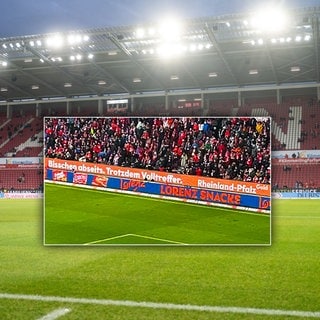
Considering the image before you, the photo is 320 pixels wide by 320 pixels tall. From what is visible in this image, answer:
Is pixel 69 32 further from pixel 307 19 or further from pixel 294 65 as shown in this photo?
pixel 294 65

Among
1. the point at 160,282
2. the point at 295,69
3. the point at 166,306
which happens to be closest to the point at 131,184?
the point at 160,282

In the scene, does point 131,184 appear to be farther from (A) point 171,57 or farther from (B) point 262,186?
(A) point 171,57

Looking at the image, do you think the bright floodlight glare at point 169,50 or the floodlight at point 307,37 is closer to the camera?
the floodlight at point 307,37

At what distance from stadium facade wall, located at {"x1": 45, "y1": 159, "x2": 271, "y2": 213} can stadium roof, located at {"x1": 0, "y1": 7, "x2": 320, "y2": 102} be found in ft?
66.1

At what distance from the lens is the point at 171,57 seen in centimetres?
3316

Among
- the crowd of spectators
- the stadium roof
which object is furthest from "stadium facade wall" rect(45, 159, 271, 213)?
the stadium roof

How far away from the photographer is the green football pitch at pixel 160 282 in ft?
15.5

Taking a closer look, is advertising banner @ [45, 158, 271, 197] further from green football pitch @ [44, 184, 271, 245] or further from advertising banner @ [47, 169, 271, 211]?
green football pitch @ [44, 184, 271, 245]

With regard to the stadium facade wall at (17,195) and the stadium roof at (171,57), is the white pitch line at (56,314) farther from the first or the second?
the stadium facade wall at (17,195)

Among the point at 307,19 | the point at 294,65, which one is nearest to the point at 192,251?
the point at 307,19

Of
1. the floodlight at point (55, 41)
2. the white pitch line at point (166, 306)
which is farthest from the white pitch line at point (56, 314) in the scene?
the floodlight at point (55, 41)

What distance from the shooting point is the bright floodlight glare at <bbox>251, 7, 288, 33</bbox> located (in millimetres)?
25438

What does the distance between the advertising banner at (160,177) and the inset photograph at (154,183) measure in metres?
0.02

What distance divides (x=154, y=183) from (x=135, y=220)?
0.68 meters
